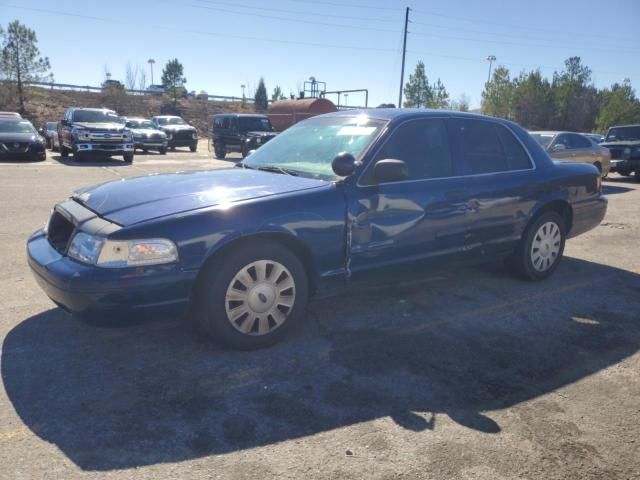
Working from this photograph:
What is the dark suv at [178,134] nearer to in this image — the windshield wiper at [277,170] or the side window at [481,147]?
the windshield wiper at [277,170]

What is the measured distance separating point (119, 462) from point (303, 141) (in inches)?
116

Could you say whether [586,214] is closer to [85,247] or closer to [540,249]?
[540,249]

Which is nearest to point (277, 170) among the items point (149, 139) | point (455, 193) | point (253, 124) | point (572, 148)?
point (455, 193)

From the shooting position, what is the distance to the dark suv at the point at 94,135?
1759 centimetres

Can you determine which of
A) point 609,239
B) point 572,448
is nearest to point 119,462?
point 572,448

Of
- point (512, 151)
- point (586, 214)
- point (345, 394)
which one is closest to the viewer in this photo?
point (345, 394)

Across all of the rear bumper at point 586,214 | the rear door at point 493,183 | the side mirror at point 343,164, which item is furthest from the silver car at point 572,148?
the side mirror at point 343,164

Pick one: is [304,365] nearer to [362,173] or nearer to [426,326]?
[426,326]

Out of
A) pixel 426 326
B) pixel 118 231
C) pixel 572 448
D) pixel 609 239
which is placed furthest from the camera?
pixel 609 239

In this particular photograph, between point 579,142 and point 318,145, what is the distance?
1132cm

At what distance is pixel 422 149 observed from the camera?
14.2 feet

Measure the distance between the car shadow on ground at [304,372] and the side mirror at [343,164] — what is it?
1.18 m

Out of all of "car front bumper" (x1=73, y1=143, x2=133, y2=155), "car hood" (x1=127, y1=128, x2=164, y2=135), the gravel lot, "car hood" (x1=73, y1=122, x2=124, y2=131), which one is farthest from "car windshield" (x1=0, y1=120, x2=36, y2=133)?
the gravel lot

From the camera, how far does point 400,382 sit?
3213mm
